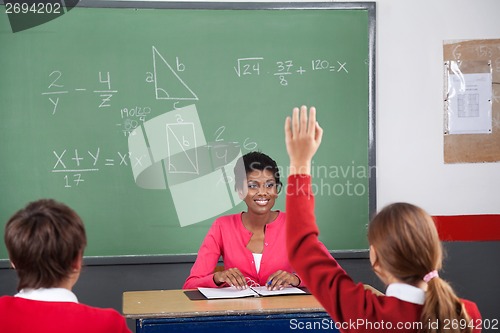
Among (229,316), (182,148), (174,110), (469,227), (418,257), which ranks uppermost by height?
(174,110)

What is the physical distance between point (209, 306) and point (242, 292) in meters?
0.25

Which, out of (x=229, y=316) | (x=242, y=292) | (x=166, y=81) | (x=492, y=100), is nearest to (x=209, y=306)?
(x=229, y=316)

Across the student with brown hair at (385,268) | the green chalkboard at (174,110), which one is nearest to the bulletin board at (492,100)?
the green chalkboard at (174,110)

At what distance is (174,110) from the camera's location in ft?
12.5

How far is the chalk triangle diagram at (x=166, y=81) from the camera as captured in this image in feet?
12.5

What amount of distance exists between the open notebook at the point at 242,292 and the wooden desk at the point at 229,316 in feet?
0.21

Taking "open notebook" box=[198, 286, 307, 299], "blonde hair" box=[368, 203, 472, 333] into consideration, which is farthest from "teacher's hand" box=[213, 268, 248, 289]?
"blonde hair" box=[368, 203, 472, 333]

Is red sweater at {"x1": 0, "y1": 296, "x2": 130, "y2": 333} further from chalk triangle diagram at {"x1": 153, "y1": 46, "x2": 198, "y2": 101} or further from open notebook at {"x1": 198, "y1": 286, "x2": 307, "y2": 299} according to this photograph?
chalk triangle diagram at {"x1": 153, "y1": 46, "x2": 198, "y2": 101}

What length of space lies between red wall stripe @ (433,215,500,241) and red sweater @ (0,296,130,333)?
9.68 feet

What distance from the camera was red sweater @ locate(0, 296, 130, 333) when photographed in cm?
150

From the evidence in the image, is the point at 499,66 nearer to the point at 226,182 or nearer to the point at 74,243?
the point at 226,182

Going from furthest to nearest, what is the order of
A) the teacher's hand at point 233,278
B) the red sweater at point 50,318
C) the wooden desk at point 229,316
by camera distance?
1. the teacher's hand at point 233,278
2. the wooden desk at point 229,316
3. the red sweater at point 50,318

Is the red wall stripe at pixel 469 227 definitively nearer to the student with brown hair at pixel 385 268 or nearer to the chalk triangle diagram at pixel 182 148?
the chalk triangle diagram at pixel 182 148

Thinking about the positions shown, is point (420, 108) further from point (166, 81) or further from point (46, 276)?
point (46, 276)
